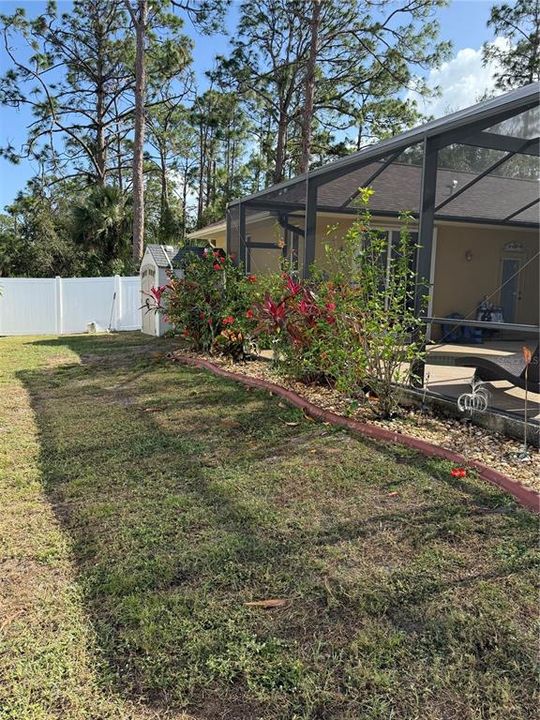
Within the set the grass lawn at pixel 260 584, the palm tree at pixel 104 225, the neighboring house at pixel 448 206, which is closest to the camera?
the grass lawn at pixel 260 584

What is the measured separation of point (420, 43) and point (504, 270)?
38.9 ft

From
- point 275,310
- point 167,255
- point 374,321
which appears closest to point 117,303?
point 167,255

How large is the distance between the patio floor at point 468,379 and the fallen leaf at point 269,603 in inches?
112

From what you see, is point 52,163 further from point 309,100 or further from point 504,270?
point 504,270

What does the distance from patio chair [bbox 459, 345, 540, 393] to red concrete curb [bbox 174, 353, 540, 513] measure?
1.25 meters

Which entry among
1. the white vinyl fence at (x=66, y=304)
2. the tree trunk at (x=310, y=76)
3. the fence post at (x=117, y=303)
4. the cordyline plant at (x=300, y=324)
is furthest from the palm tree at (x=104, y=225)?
the cordyline plant at (x=300, y=324)

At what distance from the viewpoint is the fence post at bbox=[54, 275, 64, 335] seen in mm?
15164

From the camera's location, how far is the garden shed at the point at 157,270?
1221cm

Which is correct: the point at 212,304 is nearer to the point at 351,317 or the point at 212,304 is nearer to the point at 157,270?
the point at 351,317

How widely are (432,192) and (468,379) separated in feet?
6.66

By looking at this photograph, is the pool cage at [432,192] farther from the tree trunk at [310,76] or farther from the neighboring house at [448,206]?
the tree trunk at [310,76]

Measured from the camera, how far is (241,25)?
65.4 feet

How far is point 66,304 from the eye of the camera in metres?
15.3

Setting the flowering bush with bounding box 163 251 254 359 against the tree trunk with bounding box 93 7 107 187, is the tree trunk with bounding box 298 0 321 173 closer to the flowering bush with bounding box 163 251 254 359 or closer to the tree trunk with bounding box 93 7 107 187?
the flowering bush with bounding box 163 251 254 359
